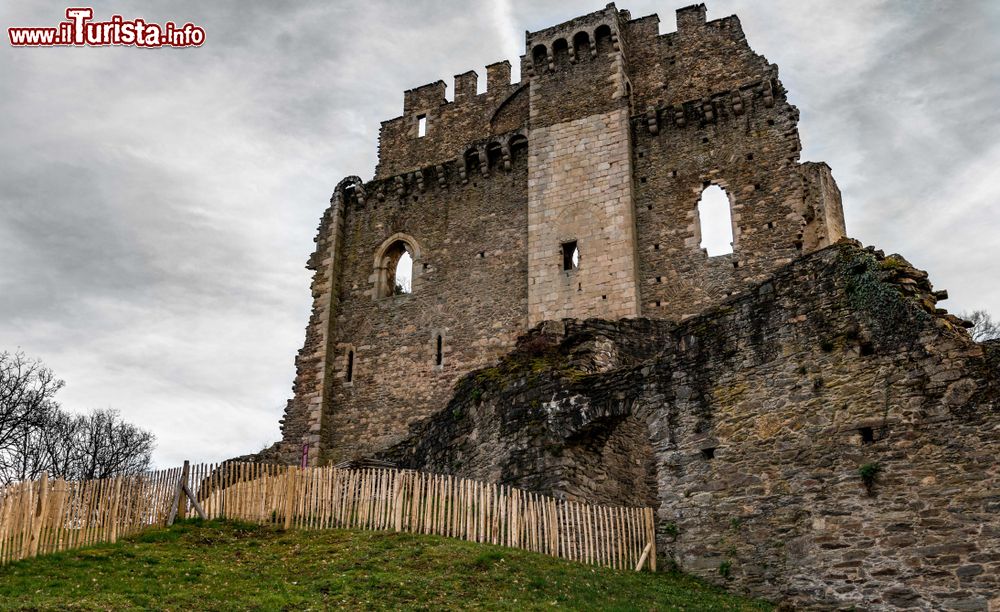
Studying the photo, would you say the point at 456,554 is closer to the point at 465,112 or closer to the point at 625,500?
the point at 625,500

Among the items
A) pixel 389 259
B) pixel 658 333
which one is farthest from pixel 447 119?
pixel 658 333

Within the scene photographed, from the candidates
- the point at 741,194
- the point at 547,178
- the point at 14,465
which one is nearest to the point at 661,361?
the point at 741,194

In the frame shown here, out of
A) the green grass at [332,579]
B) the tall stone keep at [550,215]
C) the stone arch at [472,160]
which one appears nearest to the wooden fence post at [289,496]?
the green grass at [332,579]

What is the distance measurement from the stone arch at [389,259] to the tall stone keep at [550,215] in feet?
0.21

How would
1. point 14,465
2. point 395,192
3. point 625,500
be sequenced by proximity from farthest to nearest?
point 14,465 → point 395,192 → point 625,500

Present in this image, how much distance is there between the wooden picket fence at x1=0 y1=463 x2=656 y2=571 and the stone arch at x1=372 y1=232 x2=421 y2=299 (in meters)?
14.1

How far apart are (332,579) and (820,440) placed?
7021 mm

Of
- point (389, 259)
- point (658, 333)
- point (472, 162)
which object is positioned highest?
point (472, 162)

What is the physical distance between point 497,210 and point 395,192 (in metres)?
4.24

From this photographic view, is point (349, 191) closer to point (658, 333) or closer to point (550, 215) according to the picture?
point (550, 215)

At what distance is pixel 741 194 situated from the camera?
26.2 metres

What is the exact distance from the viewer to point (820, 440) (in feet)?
45.3

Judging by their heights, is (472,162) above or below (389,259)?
above

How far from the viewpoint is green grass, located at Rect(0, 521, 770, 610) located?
472 inches
